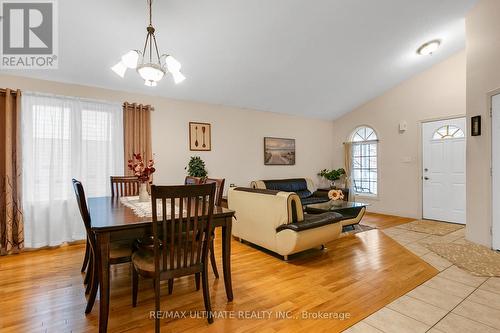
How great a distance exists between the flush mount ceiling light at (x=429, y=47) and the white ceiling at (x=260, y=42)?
0.41 feet

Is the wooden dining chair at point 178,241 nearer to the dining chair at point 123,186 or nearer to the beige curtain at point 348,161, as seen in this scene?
the dining chair at point 123,186

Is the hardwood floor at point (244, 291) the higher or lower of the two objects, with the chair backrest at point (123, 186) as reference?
lower

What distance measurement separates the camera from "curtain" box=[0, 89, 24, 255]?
3.30m

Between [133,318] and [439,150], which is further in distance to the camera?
[439,150]

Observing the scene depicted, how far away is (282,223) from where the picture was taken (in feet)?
9.87

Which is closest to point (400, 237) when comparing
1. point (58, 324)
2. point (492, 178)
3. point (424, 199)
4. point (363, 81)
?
point (492, 178)

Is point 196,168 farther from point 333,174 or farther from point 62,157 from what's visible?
point 333,174

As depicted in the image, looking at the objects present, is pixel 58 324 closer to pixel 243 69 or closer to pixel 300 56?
pixel 243 69

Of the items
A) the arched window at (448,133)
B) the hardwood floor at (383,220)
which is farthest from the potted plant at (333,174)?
the arched window at (448,133)

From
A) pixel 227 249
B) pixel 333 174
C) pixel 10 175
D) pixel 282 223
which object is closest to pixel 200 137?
pixel 282 223

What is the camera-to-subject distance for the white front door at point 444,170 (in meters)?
4.79

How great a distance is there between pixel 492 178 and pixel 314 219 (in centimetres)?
252

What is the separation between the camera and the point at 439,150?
16.6ft

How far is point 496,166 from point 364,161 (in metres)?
3.15
